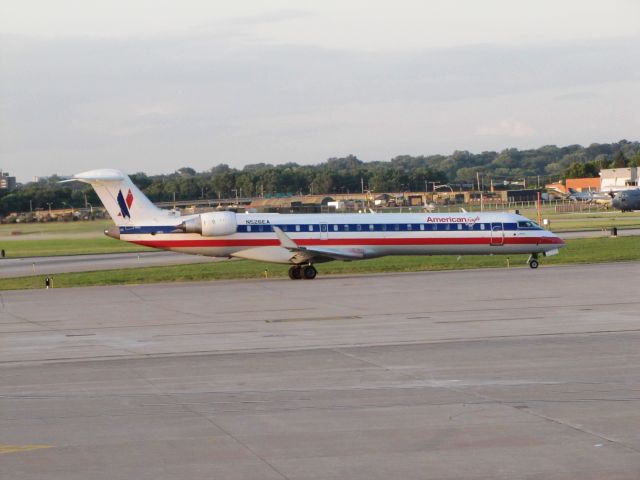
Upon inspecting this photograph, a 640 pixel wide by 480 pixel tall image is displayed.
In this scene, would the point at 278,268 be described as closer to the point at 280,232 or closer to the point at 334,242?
the point at 334,242

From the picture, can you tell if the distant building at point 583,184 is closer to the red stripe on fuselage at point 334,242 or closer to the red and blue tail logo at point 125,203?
the red stripe on fuselage at point 334,242

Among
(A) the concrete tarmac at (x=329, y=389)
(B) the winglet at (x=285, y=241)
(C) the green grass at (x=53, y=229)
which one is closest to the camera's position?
(A) the concrete tarmac at (x=329, y=389)

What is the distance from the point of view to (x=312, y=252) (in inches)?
1670

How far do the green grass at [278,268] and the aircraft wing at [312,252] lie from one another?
2326 millimetres

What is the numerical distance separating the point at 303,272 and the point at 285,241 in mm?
1691

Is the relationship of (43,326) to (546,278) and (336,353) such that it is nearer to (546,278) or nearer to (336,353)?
(336,353)

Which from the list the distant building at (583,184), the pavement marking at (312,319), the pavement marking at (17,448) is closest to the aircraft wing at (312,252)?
the pavement marking at (312,319)

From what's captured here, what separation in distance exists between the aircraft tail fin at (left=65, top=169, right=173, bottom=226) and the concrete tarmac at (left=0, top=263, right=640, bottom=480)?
1154cm

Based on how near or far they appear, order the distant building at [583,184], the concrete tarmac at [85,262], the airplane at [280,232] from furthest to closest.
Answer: the distant building at [583,184] → the concrete tarmac at [85,262] → the airplane at [280,232]

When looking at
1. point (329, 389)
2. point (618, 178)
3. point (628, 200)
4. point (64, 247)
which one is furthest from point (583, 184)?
point (329, 389)

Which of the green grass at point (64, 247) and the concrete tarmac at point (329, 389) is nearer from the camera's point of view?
the concrete tarmac at point (329, 389)

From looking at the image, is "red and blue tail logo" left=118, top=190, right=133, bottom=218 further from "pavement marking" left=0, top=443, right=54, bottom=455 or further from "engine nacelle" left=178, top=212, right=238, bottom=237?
"pavement marking" left=0, top=443, right=54, bottom=455

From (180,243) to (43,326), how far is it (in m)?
15.7

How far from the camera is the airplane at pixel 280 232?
140 feet
